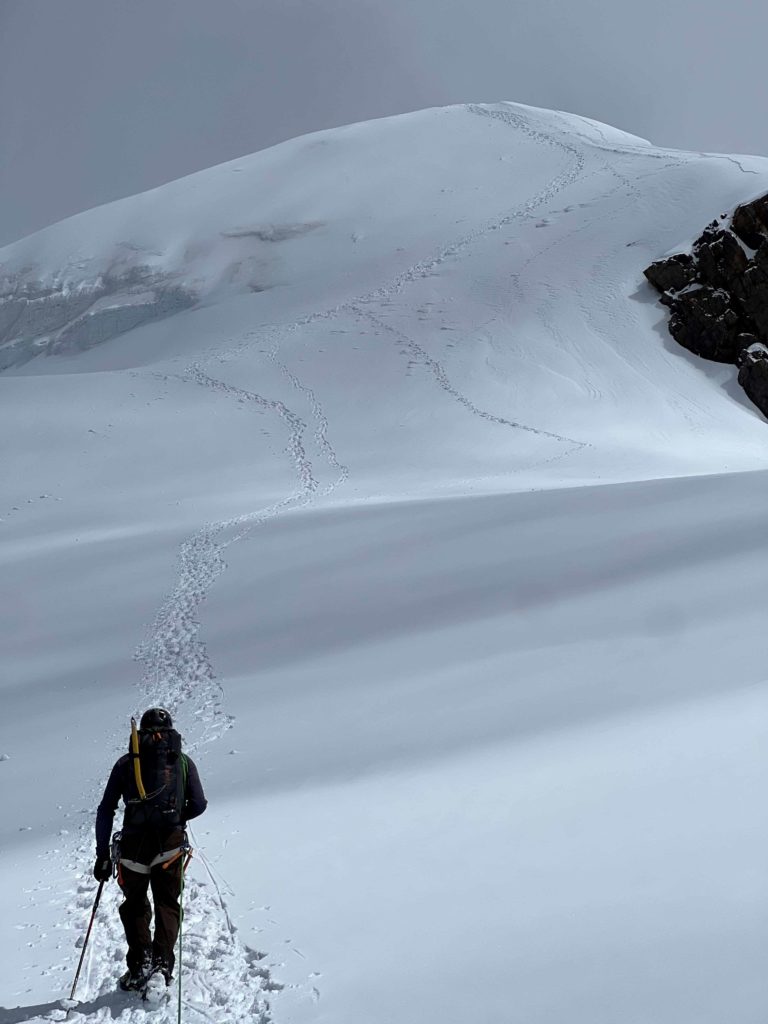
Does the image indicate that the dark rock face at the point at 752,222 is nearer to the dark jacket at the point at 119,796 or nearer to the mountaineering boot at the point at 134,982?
the dark jacket at the point at 119,796

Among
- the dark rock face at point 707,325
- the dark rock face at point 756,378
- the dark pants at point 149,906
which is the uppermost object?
the dark pants at point 149,906

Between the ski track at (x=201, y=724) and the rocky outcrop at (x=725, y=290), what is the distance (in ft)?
36.5

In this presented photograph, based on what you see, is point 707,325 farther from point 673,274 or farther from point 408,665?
point 408,665

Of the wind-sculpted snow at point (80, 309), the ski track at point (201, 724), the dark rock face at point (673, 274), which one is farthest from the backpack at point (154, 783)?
the wind-sculpted snow at point (80, 309)

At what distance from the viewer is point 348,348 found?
31656 mm

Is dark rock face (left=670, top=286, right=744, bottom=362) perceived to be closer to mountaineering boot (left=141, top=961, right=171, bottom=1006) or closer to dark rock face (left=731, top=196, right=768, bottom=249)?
dark rock face (left=731, top=196, right=768, bottom=249)

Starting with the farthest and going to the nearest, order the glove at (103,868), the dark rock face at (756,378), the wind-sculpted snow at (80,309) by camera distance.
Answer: the wind-sculpted snow at (80,309), the dark rock face at (756,378), the glove at (103,868)

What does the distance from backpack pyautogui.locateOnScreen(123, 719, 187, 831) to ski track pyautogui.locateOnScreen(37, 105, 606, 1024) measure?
0.80 metres

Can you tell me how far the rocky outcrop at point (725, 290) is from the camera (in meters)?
33.6

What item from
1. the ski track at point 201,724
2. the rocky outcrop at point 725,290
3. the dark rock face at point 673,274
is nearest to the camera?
the ski track at point 201,724

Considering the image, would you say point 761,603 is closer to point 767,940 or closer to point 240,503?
point 767,940

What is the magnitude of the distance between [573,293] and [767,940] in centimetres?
3299

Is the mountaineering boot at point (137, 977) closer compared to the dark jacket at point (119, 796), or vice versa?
the mountaineering boot at point (137, 977)

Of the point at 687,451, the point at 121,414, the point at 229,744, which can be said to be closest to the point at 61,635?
the point at 229,744
